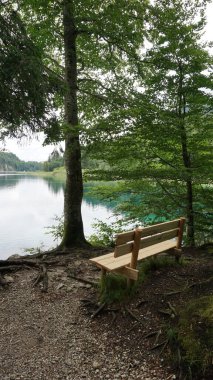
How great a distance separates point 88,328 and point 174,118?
175 inches

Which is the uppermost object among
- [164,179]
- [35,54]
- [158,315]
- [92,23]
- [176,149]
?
[92,23]

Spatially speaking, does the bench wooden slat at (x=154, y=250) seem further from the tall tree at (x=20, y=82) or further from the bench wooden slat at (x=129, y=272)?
the tall tree at (x=20, y=82)

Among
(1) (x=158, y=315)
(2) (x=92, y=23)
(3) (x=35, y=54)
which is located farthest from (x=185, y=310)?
(2) (x=92, y=23)

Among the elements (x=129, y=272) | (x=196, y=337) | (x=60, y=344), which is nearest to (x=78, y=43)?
(x=129, y=272)

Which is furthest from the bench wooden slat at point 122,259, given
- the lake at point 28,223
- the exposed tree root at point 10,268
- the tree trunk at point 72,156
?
Answer: the lake at point 28,223

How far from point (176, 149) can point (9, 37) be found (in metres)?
4.24

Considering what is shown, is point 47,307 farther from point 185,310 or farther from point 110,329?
point 185,310

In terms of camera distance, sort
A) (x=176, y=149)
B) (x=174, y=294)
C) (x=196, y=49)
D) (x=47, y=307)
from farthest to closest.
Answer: (x=176, y=149) < (x=196, y=49) < (x=47, y=307) < (x=174, y=294)

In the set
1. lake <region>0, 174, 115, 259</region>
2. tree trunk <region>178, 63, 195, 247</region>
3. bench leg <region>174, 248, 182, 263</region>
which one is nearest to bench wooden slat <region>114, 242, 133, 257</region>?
bench leg <region>174, 248, 182, 263</region>

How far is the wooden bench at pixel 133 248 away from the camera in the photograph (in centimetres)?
414

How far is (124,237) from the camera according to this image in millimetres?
4086

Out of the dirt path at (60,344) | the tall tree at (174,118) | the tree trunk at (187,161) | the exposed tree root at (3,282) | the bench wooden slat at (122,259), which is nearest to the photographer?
the dirt path at (60,344)

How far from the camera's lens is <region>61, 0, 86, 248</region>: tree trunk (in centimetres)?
745

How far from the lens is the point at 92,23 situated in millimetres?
7234
